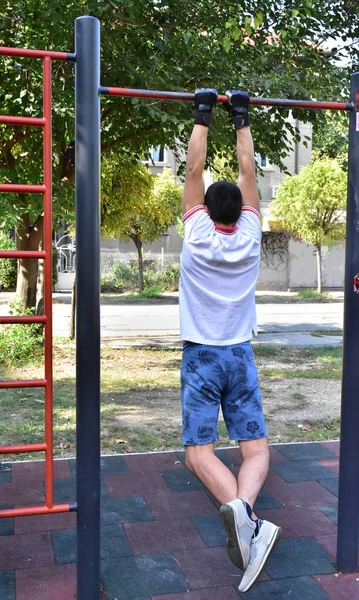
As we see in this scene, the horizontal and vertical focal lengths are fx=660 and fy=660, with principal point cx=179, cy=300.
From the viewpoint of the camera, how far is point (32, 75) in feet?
22.7

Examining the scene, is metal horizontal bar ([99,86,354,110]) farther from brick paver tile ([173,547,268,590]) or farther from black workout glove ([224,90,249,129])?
brick paver tile ([173,547,268,590])

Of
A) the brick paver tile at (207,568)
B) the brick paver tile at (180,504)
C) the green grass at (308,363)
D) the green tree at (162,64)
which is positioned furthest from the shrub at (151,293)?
the brick paver tile at (207,568)

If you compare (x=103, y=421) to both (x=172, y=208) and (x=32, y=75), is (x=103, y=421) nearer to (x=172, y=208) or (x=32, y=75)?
(x=32, y=75)

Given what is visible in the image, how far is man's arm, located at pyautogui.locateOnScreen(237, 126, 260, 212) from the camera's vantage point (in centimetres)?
272

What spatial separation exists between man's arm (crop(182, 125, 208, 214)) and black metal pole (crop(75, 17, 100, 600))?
402mm

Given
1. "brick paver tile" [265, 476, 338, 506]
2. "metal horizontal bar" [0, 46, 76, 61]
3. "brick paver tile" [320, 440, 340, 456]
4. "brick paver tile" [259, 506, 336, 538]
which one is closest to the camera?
"metal horizontal bar" [0, 46, 76, 61]

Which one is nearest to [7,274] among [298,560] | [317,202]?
[317,202]

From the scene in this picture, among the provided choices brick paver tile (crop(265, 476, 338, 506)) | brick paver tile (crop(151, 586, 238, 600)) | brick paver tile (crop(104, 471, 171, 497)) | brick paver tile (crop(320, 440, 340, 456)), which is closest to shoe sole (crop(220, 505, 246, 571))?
brick paver tile (crop(151, 586, 238, 600))

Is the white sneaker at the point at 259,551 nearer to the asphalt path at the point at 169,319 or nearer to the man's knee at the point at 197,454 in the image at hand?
the man's knee at the point at 197,454

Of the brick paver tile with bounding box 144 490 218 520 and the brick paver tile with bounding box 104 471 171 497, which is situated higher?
the brick paver tile with bounding box 104 471 171 497

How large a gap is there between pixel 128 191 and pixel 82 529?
9182 mm

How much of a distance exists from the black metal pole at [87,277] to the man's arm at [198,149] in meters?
0.41

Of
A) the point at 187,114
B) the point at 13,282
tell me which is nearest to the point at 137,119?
the point at 187,114

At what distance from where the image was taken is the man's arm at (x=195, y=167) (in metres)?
2.62
